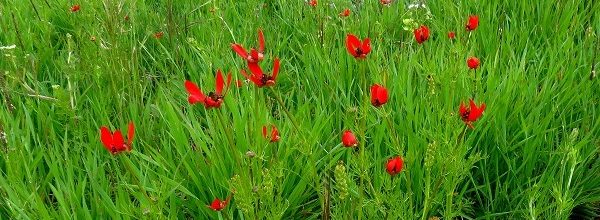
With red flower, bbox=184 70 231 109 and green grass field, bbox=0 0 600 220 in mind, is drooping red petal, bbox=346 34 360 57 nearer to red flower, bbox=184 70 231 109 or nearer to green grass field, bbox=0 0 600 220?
green grass field, bbox=0 0 600 220

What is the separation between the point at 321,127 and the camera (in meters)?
1.66

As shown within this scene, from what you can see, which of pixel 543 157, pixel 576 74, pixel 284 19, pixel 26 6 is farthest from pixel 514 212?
pixel 26 6

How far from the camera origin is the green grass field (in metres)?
1.35

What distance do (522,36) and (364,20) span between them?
1.91 ft

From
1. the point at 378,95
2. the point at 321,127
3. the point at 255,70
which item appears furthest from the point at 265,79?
the point at 321,127

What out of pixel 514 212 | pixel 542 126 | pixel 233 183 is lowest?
pixel 514 212

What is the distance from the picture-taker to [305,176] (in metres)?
1.60

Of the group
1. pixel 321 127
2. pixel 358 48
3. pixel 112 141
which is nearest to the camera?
pixel 112 141

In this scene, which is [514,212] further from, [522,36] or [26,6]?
[26,6]

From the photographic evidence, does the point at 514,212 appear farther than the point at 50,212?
Yes

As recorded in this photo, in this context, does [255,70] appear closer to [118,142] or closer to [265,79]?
[265,79]

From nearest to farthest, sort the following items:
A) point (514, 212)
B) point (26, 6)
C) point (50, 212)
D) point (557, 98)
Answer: point (50, 212) → point (514, 212) → point (557, 98) → point (26, 6)

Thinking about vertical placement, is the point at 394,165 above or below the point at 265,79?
below

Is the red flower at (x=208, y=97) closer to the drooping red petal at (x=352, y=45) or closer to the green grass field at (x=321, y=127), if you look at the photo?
the green grass field at (x=321, y=127)
